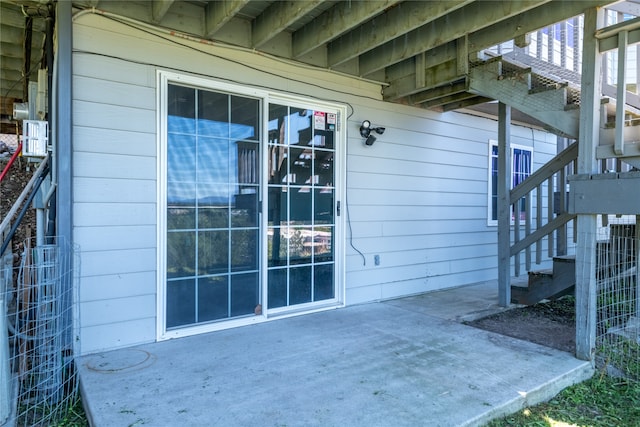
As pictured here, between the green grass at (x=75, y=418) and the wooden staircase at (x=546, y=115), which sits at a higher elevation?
the wooden staircase at (x=546, y=115)

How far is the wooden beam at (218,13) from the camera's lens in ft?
9.30

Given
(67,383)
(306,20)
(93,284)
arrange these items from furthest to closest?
(306,20) → (93,284) → (67,383)

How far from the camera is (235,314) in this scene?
140 inches

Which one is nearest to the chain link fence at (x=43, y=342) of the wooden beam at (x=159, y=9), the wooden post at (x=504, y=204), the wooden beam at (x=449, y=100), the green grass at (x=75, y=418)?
the green grass at (x=75, y=418)

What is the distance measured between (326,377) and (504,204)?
9.27ft

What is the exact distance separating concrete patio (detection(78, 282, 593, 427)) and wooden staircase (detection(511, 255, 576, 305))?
3.93ft

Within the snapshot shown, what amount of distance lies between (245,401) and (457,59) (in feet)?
11.9

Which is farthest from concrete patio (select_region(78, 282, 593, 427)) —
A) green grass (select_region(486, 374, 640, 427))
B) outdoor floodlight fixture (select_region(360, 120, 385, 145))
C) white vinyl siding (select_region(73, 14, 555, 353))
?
outdoor floodlight fixture (select_region(360, 120, 385, 145))

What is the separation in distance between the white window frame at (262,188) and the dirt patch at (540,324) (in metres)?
1.51

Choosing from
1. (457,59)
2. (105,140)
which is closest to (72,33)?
(105,140)

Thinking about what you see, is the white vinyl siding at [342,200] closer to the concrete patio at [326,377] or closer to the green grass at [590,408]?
the concrete patio at [326,377]

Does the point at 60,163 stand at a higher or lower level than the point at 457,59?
lower

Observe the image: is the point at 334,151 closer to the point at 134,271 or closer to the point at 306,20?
the point at 306,20

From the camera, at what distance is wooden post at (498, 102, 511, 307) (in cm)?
423
